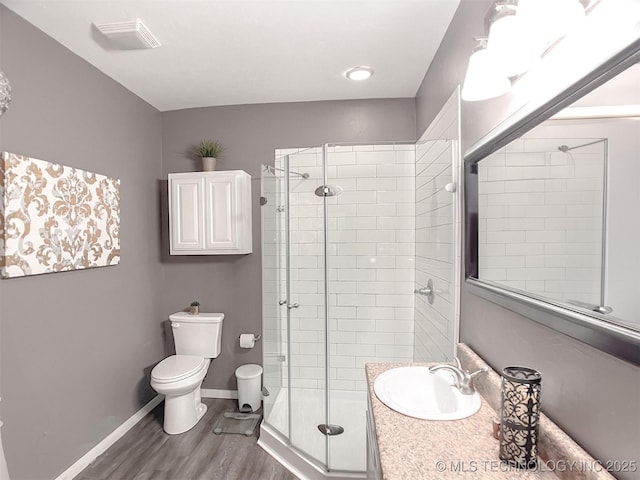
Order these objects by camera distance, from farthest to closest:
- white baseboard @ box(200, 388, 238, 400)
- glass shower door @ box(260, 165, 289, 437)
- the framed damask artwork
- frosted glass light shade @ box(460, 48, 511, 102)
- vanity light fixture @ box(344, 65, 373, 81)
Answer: white baseboard @ box(200, 388, 238, 400) < glass shower door @ box(260, 165, 289, 437) < vanity light fixture @ box(344, 65, 373, 81) < the framed damask artwork < frosted glass light shade @ box(460, 48, 511, 102)

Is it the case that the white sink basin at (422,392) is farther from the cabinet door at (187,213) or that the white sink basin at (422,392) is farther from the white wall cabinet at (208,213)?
the cabinet door at (187,213)

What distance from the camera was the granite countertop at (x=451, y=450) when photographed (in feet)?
2.68

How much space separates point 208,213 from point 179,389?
1.34 m

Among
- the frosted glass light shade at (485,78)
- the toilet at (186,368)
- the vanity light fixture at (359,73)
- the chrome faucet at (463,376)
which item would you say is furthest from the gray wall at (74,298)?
the frosted glass light shade at (485,78)

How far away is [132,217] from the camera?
8.61 ft

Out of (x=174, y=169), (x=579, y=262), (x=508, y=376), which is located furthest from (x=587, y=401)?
(x=174, y=169)

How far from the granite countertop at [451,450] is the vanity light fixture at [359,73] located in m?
2.13

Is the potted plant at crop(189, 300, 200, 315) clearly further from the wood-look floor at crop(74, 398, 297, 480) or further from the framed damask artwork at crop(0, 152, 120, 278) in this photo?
the wood-look floor at crop(74, 398, 297, 480)

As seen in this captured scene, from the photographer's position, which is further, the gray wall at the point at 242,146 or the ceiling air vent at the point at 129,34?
the gray wall at the point at 242,146

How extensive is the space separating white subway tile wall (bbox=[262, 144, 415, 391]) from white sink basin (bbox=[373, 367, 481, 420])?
928 millimetres

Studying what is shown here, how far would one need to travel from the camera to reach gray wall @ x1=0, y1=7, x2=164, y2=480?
1.70 m

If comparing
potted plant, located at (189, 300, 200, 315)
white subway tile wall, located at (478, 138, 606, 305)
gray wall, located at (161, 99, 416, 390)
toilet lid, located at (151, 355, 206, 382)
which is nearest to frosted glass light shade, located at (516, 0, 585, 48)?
white subway tile wall, located at (478, 138, 606, 305)

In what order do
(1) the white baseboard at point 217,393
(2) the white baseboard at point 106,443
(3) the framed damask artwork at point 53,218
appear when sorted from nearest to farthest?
(3) the framed damask artwork at point 53,218 → (2) the white baseboard at point 106,443 → (1) the white baseboard at point 217,393

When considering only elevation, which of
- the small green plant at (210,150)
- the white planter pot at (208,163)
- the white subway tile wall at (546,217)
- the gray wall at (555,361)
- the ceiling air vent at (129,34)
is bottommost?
the gray wall at (555,361)
